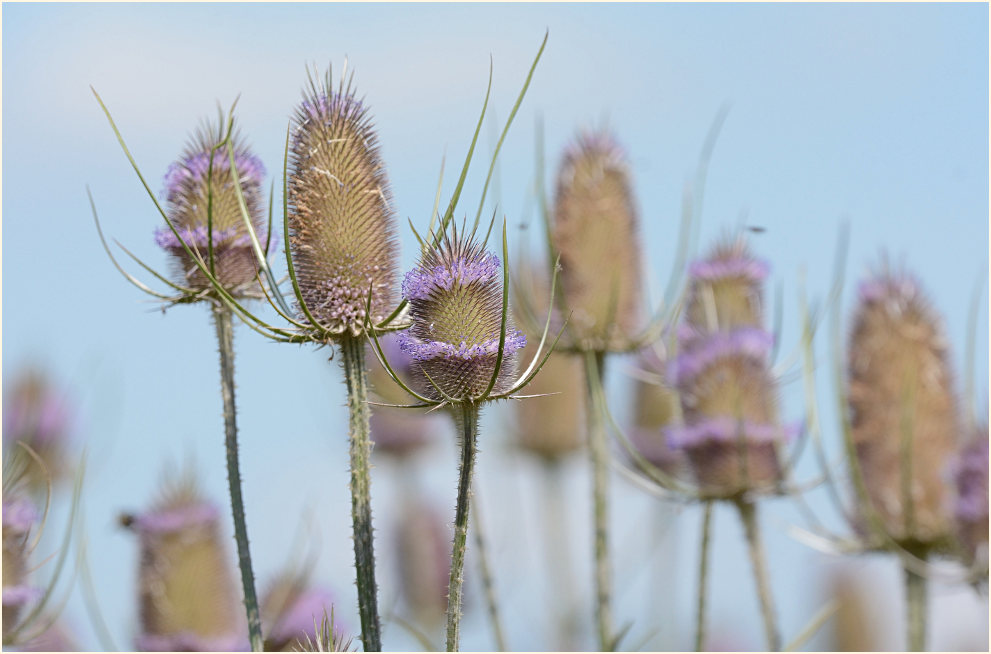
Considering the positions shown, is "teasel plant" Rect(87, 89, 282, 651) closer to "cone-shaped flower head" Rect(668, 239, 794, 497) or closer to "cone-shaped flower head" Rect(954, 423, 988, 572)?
"cone-shaped flower head" Rect(668, 239, 794, 497)

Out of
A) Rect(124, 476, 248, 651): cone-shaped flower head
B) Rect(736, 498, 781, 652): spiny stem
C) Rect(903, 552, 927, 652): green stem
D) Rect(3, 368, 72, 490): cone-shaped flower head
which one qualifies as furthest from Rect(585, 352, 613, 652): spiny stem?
Rect(3, 368, 72, 490): cone-shaped flower head

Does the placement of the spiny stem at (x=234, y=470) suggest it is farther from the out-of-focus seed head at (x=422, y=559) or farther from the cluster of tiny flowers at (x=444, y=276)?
the out-of-focus seed head at (x=422, y=559)

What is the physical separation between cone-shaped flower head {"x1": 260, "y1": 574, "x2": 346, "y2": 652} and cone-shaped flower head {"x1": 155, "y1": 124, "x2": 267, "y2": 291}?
138cm

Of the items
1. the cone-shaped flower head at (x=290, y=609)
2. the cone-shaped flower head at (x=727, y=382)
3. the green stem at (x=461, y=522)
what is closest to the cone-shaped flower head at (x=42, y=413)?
the cone-shaped flower head at (x=290, y=609)

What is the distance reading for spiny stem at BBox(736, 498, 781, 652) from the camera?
5297 millimetres

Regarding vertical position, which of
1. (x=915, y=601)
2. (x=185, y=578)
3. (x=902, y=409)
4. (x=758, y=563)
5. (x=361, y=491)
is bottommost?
(x=915, y=601)

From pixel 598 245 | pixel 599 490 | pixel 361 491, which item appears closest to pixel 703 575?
pixel 599 490

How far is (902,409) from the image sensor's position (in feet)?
18.5

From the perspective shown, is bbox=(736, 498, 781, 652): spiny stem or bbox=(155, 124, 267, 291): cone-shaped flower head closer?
bbox=(155, 124, 267, 291): cone-shaped flower head

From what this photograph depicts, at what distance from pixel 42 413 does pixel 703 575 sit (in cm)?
529

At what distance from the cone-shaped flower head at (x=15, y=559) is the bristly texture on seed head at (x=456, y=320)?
6.34ft

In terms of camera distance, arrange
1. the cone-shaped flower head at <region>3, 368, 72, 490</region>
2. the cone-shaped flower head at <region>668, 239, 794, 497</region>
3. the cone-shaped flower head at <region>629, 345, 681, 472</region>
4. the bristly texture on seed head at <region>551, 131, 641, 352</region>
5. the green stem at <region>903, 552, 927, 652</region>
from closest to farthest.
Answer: the green stem at <region>903, 552, 927, 652</region> → the cone-shaped flower head at <region>668, 239, 794, 497</region> → the bristly texture on seed head at <region>551, 131, 641, 352</region> → the cone-shaped flower head at <region>629, 345, 681, 472</region> → the cone-shaped flower head at <region>3, 368, 72, 490</region>

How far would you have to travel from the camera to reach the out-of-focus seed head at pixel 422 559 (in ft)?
29.1

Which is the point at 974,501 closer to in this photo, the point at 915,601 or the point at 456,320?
the point at 915,601
